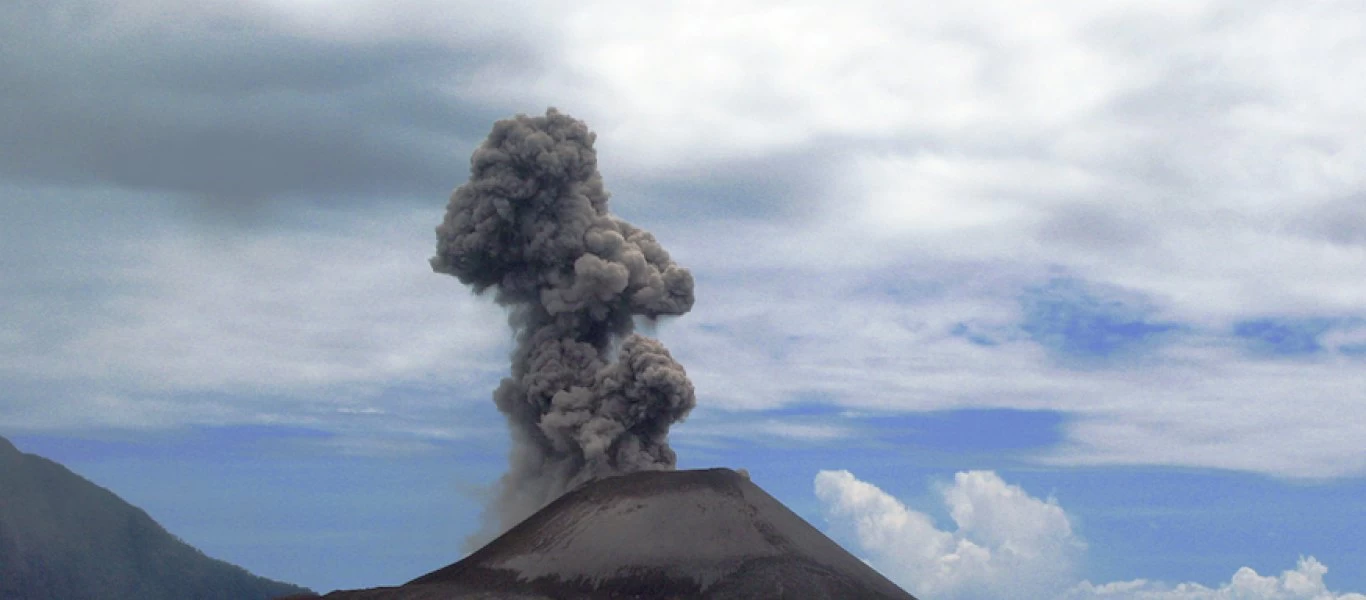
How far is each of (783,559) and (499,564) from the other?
18.8 m

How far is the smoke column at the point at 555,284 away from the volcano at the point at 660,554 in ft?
45.4

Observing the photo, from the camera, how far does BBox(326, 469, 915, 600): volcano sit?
77.6 metres

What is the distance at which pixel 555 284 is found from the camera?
109 meters

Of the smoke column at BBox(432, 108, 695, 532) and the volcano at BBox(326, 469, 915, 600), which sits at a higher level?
the smoke column at BBox(432, 108, 695, 532)

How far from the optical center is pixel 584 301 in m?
106

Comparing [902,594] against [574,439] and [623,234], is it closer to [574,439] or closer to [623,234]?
[574,439]

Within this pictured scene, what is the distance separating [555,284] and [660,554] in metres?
35.1

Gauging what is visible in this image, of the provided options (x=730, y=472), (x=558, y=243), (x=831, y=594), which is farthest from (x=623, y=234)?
(x=831, y=594)

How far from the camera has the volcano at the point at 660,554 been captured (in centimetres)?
7756

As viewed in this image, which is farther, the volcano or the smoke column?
the smoke column

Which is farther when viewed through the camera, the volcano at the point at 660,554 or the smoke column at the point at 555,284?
the smoke column at the point at 555,284

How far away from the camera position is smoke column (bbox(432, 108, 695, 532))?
104 m

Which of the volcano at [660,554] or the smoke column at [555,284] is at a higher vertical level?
the smoke column at [555,284]

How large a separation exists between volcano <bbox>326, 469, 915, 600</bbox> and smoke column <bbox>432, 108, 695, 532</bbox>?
13.8 meters
